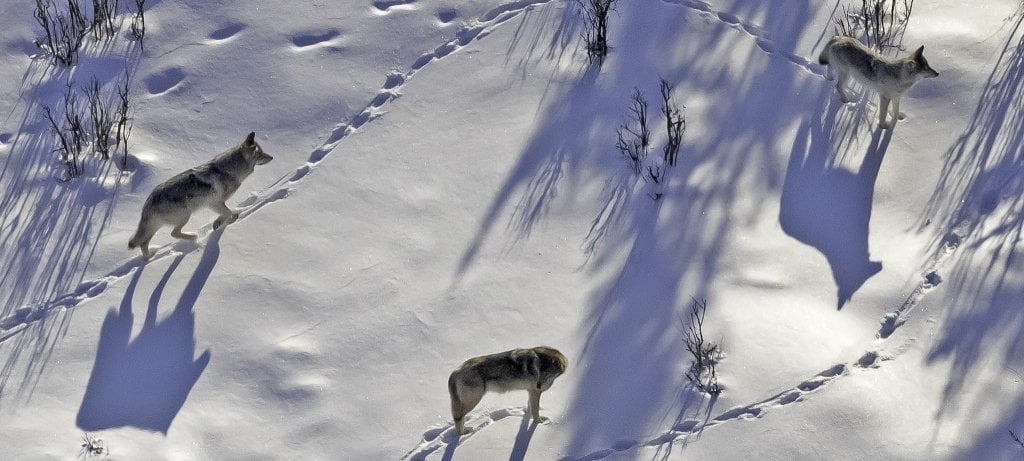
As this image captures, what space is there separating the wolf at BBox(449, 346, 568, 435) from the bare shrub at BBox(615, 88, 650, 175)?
2.84 metres

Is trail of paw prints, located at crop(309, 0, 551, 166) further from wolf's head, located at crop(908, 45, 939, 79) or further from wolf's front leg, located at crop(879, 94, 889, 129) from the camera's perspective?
wolf's head, located at crop(908, 45, 939, 79)

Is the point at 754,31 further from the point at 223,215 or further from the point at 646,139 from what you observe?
the point at 223,215

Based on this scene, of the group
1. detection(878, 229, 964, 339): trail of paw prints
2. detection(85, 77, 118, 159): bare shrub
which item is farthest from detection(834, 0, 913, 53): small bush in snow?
detection(85, 77, 118, 159): bare shrub

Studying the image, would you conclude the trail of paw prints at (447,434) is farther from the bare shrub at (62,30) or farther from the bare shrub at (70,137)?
the bare shrub at (62,30)

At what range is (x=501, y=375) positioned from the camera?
881 centimetres

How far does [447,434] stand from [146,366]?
2465 mm

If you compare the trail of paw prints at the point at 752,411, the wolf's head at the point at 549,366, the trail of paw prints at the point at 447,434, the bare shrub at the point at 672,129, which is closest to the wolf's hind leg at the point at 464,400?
the trail of paw prints at the point at 447,434

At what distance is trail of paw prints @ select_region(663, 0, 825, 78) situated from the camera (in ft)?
40.1

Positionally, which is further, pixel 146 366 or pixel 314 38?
pixel 314 38

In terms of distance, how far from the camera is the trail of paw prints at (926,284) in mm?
9703

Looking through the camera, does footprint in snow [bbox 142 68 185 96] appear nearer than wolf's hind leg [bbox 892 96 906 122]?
No

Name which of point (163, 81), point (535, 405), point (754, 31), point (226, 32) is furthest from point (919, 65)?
point (163, 81)

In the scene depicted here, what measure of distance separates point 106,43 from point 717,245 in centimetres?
674

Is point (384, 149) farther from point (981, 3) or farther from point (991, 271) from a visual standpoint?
point (981, 3)
